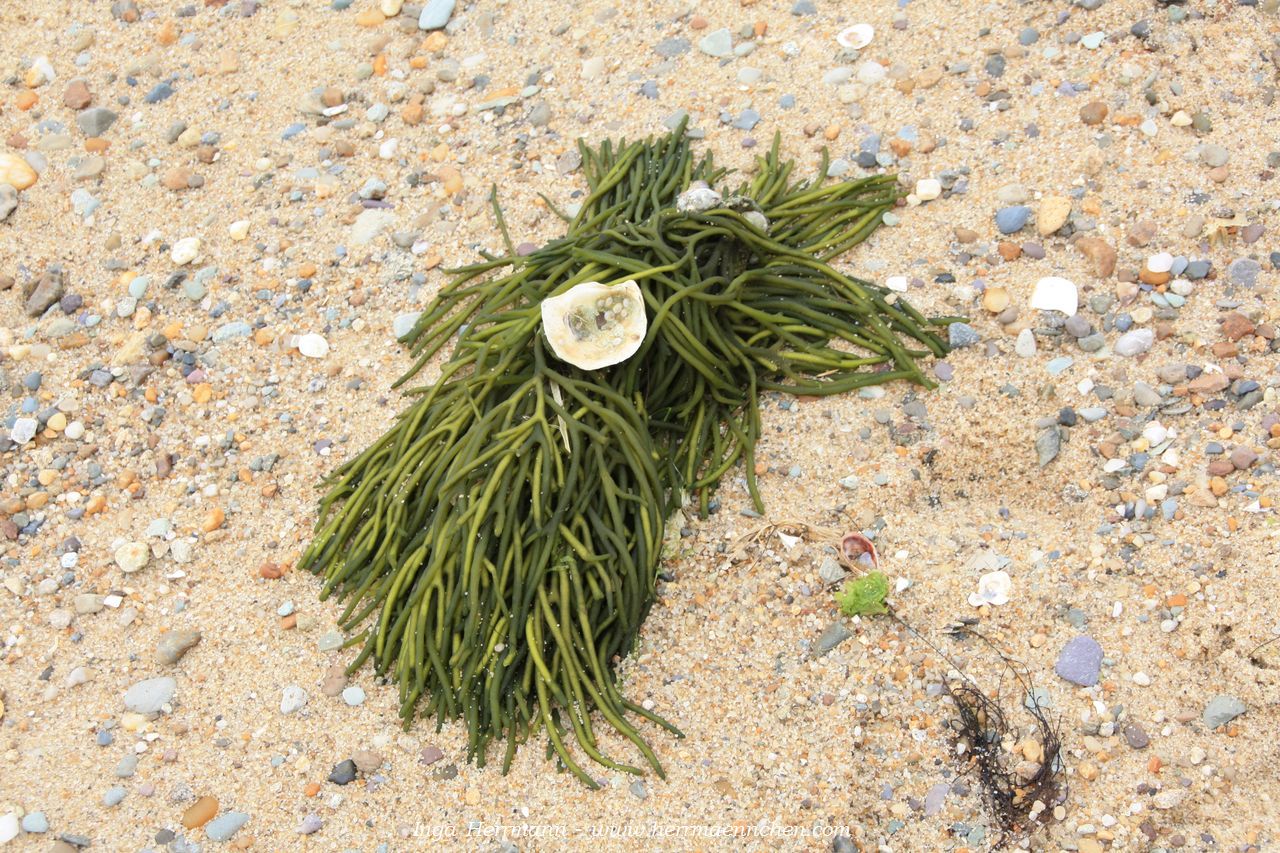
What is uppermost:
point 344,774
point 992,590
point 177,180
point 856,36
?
point 177,180

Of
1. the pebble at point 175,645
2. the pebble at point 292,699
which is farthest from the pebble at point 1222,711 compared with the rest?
the pebble at point 175,645

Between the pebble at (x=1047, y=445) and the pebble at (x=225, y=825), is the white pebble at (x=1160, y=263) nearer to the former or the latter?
the pebble at (x=1047, y=445)

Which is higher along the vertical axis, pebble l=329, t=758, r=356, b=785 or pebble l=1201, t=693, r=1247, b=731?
pebble l=329, t=758, r=356, b=785

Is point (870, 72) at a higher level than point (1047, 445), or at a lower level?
higher

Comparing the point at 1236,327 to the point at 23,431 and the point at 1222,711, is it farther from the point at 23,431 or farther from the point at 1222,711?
the point at 23,431

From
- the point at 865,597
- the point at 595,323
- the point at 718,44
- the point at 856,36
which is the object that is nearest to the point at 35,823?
the point at 595,323

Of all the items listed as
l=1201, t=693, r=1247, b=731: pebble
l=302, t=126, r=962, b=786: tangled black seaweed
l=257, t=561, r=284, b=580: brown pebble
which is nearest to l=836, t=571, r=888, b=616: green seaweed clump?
l=302, t=126, r=962, b=786: tangled black seaweed

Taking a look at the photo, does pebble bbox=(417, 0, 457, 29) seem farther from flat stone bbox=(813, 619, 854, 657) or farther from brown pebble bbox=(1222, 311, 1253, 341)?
brown pebble bbox=(1222, 311, 1253, 341)
